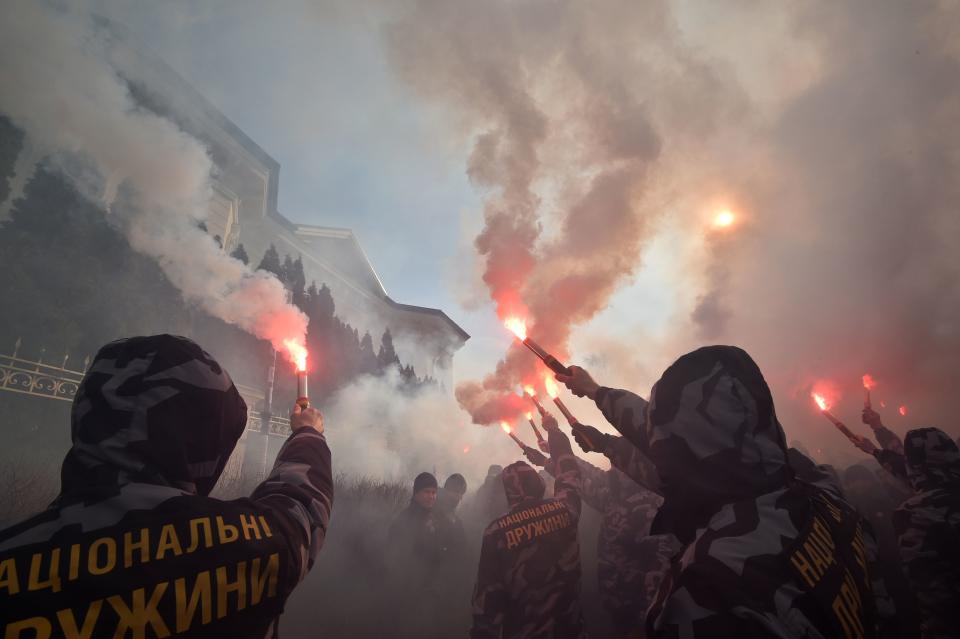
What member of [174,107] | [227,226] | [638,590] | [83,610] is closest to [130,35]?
[174,107]

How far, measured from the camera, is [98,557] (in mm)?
1215

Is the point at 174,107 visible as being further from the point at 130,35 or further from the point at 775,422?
the point at 775,422

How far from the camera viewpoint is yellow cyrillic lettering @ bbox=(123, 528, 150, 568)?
123cm

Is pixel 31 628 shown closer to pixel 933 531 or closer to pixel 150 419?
pixel 150 419

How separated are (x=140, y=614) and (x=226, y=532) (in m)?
0.27

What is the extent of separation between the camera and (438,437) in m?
22.0

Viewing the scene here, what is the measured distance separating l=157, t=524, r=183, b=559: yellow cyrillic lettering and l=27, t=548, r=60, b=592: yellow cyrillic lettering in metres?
0.22

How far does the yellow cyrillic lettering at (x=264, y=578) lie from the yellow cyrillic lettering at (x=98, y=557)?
1.26 feet

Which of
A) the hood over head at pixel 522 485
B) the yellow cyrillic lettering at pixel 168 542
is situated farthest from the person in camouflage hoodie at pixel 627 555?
the yellow cyrillic lettering at pixel 168 542

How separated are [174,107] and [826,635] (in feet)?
54.0

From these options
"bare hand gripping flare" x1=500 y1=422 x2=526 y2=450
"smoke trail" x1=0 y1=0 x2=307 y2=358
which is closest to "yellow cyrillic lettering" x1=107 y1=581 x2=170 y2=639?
"smoke trail" x1=0 y1=0 x2=307 y2=358

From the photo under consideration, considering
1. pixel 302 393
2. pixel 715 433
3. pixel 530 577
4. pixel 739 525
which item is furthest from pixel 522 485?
pixel 739 525

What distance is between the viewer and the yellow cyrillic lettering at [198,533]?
1340 millimetres

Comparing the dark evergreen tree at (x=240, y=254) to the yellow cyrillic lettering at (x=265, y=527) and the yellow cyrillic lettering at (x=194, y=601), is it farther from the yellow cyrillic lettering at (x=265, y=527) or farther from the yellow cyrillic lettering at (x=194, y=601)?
the yellow cyrillic lettering at (x=194, y=601)
